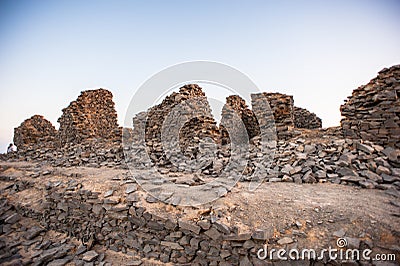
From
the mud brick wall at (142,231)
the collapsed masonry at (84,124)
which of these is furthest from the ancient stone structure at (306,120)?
the mud brick wall at (142,231)

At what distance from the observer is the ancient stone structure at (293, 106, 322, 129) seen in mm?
14688

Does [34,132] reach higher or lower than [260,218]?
higher

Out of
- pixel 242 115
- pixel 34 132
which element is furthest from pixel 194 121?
pixel 34 132

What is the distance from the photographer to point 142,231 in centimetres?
431

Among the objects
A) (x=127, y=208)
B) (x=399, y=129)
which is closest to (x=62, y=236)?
(x=127, y=208)

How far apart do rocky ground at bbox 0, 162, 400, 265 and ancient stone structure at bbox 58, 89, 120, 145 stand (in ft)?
22.7

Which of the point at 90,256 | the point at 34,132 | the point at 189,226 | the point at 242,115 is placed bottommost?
the point at 90,256

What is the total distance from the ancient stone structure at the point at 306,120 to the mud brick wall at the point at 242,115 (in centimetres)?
478

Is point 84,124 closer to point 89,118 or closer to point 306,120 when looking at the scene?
point 89,118

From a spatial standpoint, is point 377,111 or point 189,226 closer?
point 189,226

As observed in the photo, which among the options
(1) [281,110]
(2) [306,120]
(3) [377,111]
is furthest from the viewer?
(2) [306,120]

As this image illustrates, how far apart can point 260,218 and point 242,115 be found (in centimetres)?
891

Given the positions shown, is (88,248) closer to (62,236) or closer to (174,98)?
(62,236)

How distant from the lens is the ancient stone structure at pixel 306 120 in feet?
48.2
